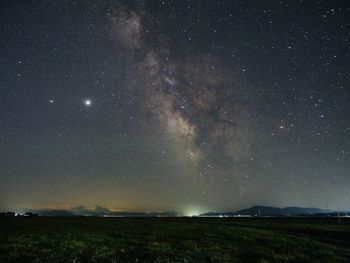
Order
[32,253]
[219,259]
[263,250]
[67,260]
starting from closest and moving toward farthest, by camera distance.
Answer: [67,260]
[32,253]
[219,259]
[263,250]

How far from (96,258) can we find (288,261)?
13614 mm

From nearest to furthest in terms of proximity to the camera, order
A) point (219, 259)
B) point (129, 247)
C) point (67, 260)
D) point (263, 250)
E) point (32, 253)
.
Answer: point (67, 260) < point (32, 253) < point (219, 259) < point (129, 247) < point (263, 250)

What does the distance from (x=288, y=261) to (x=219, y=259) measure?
17.2ft

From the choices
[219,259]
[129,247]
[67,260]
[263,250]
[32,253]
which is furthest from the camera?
[263,250]

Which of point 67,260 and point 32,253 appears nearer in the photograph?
point 67,260

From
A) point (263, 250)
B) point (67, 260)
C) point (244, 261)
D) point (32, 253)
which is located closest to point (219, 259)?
point (244, 261)

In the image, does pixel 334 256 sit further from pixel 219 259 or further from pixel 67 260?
pixel 67 260

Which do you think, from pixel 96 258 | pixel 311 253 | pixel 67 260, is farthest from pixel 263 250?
pixel 67 260

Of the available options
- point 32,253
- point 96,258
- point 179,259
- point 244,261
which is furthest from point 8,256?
point 244,261

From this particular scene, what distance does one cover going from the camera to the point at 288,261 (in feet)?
74.9

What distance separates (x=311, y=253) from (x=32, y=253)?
22266mm

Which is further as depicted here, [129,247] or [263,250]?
[263,250]

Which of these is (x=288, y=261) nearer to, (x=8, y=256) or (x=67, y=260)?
(x=67, y=260)

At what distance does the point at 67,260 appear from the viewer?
61.3ft
